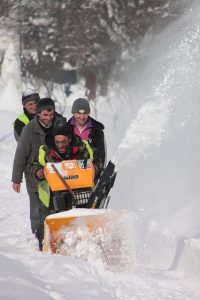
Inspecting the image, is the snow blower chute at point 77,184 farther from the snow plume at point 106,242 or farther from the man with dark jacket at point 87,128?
the man with dark jacket at point 87,128

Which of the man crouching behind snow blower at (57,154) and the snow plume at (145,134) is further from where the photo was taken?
the snow plume at (145,134)

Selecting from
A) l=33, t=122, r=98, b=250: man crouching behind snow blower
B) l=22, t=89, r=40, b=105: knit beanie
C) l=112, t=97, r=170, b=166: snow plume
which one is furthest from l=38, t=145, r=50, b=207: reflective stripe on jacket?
l=112, t=97, r=170, b=166: snow plume

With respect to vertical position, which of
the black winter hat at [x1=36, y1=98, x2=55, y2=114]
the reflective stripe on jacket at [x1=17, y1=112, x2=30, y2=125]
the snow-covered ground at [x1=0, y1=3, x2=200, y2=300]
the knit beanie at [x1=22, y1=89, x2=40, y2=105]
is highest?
the knit beanie at [x1=22, y1=89, x2=40, y2=105]

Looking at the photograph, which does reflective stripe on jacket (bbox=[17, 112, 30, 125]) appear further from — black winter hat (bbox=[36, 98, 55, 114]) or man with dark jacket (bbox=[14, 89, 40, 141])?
black winter hat (bbox=[36, 98, 55, 114])

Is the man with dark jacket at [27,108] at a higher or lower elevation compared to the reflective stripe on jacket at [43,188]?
higher

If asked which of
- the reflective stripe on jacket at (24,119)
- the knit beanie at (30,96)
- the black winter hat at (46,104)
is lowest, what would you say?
the reflective stripe on jacket at (24,119)

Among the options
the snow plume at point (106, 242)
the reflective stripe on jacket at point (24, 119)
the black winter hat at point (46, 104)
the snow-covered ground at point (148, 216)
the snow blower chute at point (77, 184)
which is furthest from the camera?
the reflective stripe on jacket at point (24, 119)

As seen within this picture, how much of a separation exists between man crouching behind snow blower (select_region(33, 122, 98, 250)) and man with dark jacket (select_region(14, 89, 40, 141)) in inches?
44.4

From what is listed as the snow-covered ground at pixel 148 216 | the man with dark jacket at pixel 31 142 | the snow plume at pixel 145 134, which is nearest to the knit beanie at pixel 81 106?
the man with dark jacket at pixel 31 142

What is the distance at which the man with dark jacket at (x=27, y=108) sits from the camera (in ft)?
21.6

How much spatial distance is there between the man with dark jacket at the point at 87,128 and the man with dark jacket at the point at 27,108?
0.69 metres

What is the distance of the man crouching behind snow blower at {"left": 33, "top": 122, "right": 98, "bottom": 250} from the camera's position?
533 centimetres

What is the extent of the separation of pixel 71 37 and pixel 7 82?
4796 mm

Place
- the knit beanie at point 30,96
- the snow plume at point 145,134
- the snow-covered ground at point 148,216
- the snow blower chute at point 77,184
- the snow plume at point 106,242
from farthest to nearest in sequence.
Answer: the snow plume at point 145,134
the knit beanie at point 30,96
the snow blower chute at point 77,184
the snow plume at point 106,242
the snow-covered ground at point 148,216
